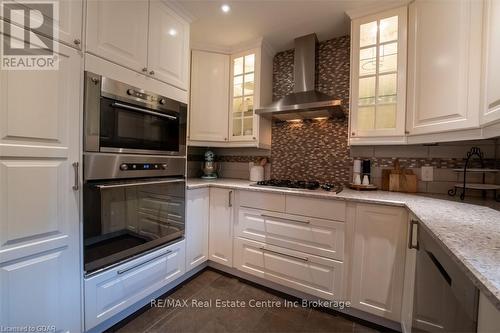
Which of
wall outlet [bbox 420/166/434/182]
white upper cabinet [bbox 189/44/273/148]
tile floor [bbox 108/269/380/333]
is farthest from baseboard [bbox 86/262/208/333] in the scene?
wall outlet [bbox 420/166/434/182]

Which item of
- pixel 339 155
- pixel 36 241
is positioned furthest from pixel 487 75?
pixel 36 241

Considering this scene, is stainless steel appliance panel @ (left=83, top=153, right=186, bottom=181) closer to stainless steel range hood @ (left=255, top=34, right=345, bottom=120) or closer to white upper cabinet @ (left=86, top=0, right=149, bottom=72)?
white upper cabinet @ (left=86, top=0, right=149, bottom=72)

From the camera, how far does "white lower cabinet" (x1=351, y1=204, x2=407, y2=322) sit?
1.36 m

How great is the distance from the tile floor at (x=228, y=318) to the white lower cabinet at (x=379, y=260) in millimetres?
205

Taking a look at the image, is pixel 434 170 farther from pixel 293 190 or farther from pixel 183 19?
pixel 183 19

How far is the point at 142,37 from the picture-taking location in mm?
1473

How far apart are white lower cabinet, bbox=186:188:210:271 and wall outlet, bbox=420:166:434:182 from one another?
1.83m

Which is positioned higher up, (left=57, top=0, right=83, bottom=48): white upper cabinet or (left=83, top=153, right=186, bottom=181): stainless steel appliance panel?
(left=57, top=0, right=83, bottom=48): white upper cabinet

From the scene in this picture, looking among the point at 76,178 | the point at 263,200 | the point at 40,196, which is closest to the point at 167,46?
the point at 76,178

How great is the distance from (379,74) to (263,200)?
1.34 m

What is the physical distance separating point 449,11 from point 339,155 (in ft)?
3.90

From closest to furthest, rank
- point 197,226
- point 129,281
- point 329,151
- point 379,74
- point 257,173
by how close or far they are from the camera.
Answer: point 129,281 < point 379,74 < point 197,226 < point 329,151 < point 257,173

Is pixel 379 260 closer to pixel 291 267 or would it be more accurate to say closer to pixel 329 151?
pixel 291 267

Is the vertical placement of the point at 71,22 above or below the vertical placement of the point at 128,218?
above
